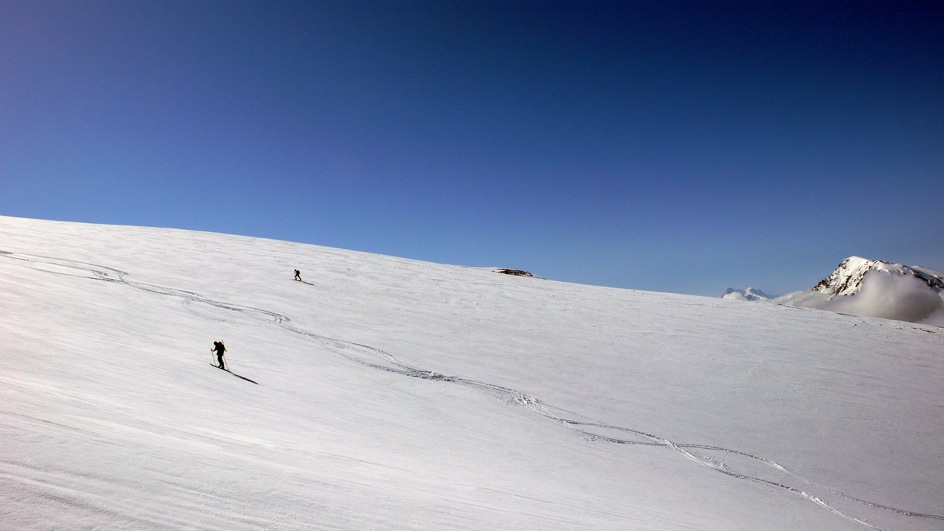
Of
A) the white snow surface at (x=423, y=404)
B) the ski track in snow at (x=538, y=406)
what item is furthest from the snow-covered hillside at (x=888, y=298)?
the ski track in snow at (x=538, y=406)

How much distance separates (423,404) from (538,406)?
2.87m

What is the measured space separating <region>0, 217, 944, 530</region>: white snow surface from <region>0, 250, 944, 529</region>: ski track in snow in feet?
0.23

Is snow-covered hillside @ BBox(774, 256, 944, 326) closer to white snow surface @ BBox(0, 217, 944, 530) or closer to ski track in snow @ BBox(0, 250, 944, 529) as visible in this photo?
white snow surface @ BBox(0, 217, 944, 530)

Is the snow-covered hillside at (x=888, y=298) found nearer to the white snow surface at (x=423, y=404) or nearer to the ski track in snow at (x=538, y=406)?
the white snow surface at (x=423, y=404)

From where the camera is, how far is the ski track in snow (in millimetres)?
9031

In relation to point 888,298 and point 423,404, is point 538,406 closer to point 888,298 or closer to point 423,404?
point 423,404

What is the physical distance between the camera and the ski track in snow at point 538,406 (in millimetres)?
9031

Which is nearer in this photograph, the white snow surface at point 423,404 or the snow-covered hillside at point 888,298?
the white snow surface at point 423,404

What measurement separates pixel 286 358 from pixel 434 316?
6.91 metres

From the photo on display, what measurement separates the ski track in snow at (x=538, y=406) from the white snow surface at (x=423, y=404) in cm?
7

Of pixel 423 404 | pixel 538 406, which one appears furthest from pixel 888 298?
pixel 423 404

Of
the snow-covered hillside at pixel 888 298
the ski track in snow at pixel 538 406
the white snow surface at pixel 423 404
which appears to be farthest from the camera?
the snow-covered hillside at pixel 888 298

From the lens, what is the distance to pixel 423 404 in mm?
9648

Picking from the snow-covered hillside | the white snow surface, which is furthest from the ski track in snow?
the snow-covered hillside
